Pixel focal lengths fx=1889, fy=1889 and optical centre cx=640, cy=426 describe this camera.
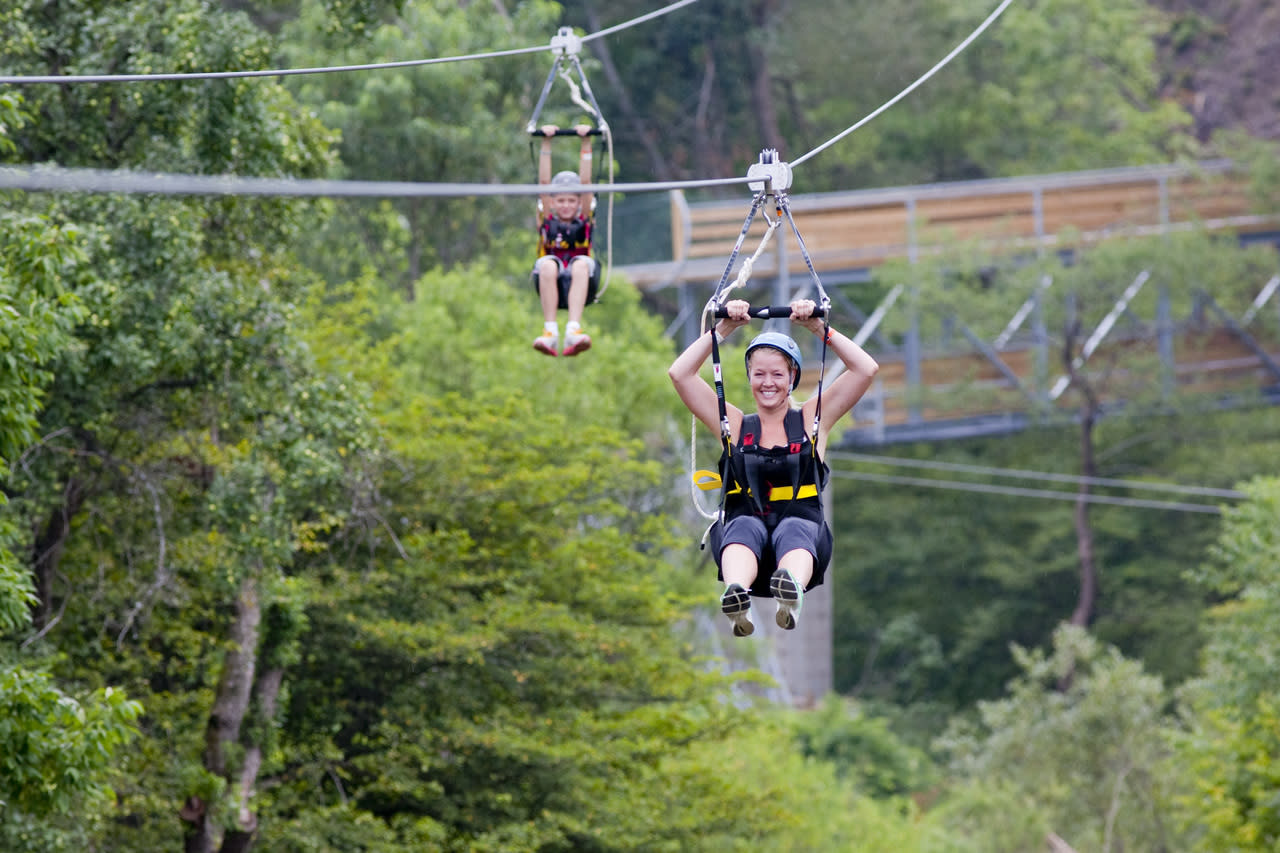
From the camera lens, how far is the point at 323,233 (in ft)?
84.0

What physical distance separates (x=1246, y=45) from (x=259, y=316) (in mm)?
30595

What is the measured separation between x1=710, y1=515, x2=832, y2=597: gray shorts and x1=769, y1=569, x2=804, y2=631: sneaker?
0.30 meters

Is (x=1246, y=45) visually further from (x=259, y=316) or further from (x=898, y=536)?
(x=259, y=316)

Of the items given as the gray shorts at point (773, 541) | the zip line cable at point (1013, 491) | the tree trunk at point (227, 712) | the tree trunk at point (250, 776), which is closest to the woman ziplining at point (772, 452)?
the gray shorts at point (773, 541)

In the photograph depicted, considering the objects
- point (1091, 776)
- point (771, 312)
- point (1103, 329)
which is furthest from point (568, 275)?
point (1103, 329)

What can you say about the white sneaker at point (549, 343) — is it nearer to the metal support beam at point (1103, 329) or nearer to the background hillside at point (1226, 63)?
the metal support beam at point (1103, 329)

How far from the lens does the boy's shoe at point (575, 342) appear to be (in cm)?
951

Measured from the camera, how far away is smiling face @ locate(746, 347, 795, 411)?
7133mm

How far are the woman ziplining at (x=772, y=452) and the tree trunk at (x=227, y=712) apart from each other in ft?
23.1

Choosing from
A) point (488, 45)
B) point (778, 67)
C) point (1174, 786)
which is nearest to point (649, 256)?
point (488, 45)

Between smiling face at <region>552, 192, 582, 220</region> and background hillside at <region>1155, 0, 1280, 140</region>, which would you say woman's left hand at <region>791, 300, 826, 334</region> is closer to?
smiling face at <region>552, 192, 582, 220</region>

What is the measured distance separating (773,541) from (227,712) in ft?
25.4

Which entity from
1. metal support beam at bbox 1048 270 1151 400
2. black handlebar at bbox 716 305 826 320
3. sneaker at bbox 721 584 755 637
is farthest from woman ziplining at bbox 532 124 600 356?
metal support beam at bbox 1048 270 1151 400

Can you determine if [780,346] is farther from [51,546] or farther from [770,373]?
[51,546]
